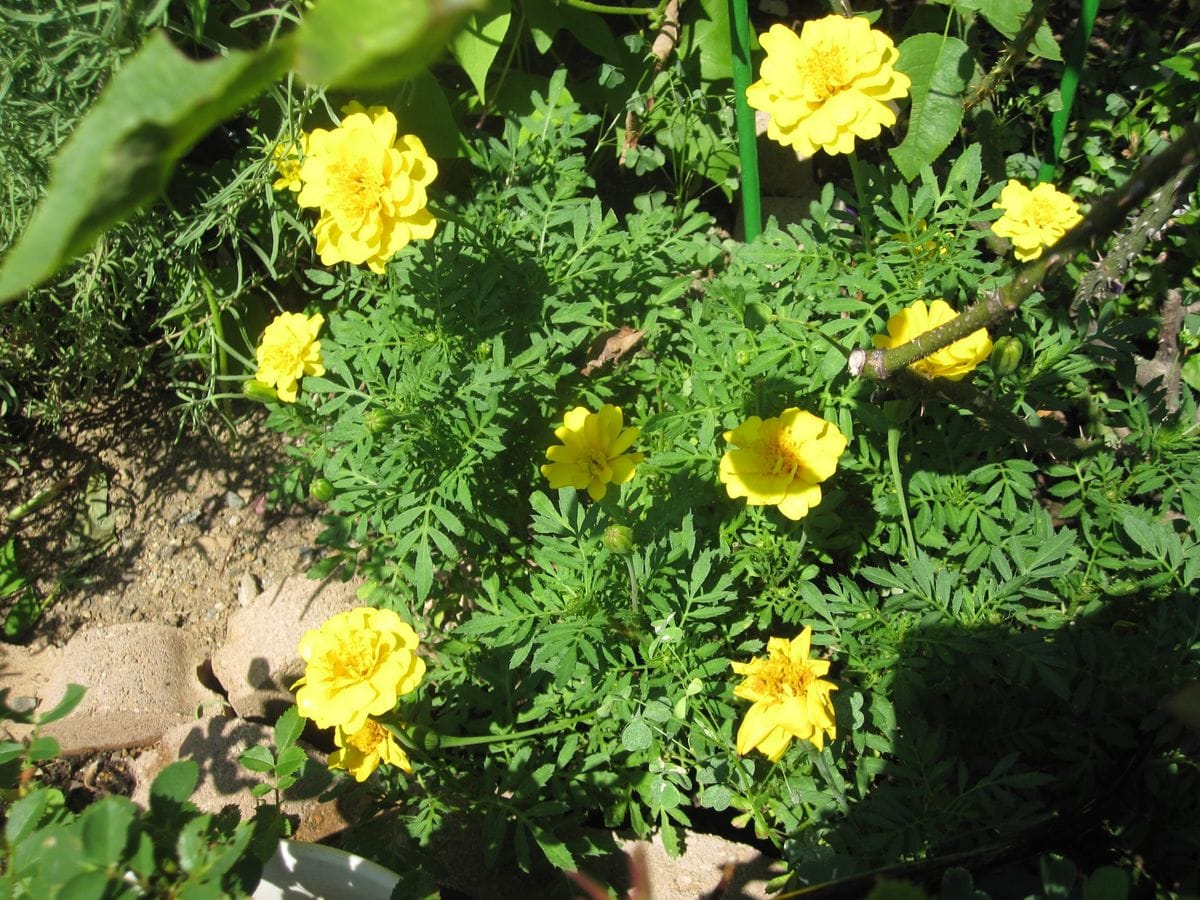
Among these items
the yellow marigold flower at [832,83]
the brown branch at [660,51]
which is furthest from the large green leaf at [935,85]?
the brown branch at [660,51]

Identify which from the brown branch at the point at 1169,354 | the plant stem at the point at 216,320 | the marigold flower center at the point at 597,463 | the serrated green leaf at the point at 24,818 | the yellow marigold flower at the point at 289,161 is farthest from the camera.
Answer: the plant stem at the point at 216,320

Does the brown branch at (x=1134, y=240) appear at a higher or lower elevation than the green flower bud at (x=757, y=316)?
lower

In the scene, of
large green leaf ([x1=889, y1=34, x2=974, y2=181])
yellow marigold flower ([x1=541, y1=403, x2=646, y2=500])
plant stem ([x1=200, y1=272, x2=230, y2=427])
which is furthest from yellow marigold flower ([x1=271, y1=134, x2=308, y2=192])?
large green leaf ([x1=889, y1=34, x2=974, y2=181])

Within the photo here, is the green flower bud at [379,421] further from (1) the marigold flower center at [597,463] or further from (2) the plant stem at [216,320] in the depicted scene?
(2) the plant stem at [216,320]

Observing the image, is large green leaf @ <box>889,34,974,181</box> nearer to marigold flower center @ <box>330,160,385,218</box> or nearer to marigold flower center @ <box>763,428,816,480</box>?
marigold flower center @ <box>763,428,816,480</box>

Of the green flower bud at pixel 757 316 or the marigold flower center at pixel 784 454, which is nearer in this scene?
the marigold flower center at pixel 784 454

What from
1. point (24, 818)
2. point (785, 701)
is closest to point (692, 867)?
point (785, 701)

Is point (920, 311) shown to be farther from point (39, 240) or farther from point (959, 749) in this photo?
point (39, 240)
